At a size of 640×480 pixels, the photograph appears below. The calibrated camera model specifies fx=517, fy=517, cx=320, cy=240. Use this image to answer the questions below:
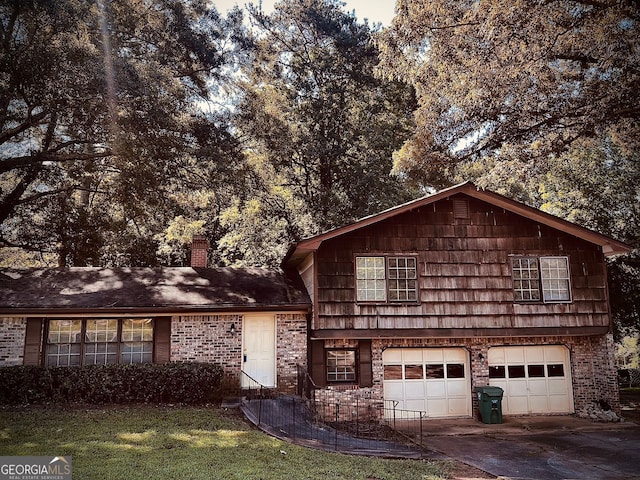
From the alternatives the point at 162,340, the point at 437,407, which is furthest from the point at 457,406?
the point at 162,340

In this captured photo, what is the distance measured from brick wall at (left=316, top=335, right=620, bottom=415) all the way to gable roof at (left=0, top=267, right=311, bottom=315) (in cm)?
267

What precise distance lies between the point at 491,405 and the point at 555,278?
434 centimetres

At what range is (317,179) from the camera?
91.1 feet

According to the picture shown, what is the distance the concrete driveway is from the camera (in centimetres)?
993

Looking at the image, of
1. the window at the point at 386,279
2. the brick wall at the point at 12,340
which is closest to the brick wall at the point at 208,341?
the window at the point at 386,279

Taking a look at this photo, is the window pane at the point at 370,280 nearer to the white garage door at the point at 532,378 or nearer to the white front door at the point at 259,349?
the white front door at the point at 259,349

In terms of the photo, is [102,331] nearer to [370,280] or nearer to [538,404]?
[370,280]

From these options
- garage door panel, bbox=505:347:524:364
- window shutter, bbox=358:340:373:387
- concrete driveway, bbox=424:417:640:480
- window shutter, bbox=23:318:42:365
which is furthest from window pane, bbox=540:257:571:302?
window shutter, bbox=23:318:42:365

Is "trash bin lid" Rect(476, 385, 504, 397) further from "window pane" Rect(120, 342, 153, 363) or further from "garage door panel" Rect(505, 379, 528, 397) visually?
"window pane" Rect(120, 342, 153, 363)

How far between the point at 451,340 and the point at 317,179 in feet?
46.7

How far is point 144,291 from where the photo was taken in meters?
15.7

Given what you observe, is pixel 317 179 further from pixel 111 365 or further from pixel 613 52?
pixel 613 52

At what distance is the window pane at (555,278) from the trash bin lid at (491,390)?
3.15 meters

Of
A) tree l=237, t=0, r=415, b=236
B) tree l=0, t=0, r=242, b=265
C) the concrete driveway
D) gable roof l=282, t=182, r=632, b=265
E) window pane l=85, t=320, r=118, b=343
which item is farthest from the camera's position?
tree l=237, t=0, r=415, b=236
